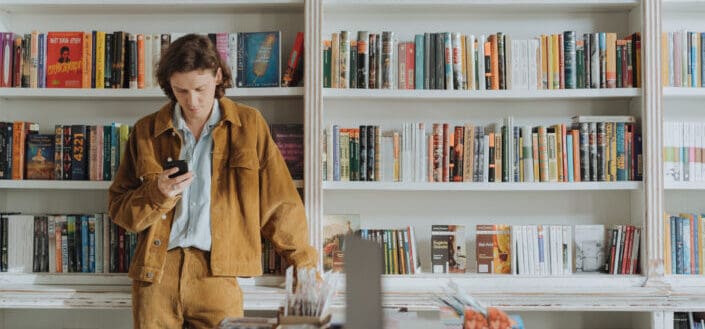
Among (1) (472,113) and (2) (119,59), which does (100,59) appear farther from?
(1) (472,113)

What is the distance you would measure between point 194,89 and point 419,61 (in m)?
0.97

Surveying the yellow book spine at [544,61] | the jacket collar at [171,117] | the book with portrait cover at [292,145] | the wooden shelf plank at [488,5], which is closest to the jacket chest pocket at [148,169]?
the jacket collar at [171,117]

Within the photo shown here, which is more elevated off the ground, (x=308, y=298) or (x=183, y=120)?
(x=183, y=120)

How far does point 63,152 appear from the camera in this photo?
8.90 feet

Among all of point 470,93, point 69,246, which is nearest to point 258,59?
point 470,93

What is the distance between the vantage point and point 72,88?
272 cm

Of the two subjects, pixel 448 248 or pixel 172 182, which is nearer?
pixel 172 182

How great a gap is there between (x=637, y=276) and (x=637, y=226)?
22 cm

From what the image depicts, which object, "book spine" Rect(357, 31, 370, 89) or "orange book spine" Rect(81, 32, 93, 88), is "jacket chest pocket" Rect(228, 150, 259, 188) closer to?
"book spine" Rect(357, 31, 370, 89)

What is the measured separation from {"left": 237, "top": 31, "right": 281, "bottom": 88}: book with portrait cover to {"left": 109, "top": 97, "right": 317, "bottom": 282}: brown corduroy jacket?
0.28 metres

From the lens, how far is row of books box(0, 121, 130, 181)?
2.71 metres

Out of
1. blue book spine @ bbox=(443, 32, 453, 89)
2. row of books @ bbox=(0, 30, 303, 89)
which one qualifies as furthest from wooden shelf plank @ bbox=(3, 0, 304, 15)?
blue book spine @ bbox=(443, 32, 453, 89)

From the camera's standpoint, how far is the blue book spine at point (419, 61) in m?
2.71

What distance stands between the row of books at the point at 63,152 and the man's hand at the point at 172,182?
675 millimetres
